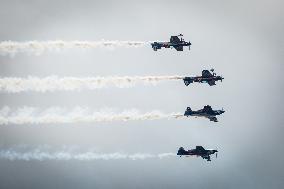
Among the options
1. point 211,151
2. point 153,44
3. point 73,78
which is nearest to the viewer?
point 73,78

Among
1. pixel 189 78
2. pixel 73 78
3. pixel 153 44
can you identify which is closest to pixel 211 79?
pixel 189 78

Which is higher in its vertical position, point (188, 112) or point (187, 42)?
point (187, 42)

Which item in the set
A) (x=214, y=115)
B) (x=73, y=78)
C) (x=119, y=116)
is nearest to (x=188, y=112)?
(x=214, y=115)

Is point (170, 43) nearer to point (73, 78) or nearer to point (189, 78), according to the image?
point (189, 78)

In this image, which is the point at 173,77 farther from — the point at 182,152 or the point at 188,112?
the point at 182,152

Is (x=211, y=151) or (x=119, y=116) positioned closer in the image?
(x=119, y=116)

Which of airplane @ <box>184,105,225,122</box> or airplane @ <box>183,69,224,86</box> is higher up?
airplane @ <box>183,69,224,86</box>

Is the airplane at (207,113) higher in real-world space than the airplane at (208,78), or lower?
lower

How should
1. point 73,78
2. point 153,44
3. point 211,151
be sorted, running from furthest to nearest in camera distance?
point 211,151 < point 153,44 < point 73,78

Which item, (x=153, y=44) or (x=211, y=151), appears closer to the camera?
(x=153, y=44)

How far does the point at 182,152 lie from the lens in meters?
156

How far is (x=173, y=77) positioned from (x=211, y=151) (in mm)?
27120

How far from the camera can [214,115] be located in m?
154

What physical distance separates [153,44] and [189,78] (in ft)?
35.9
